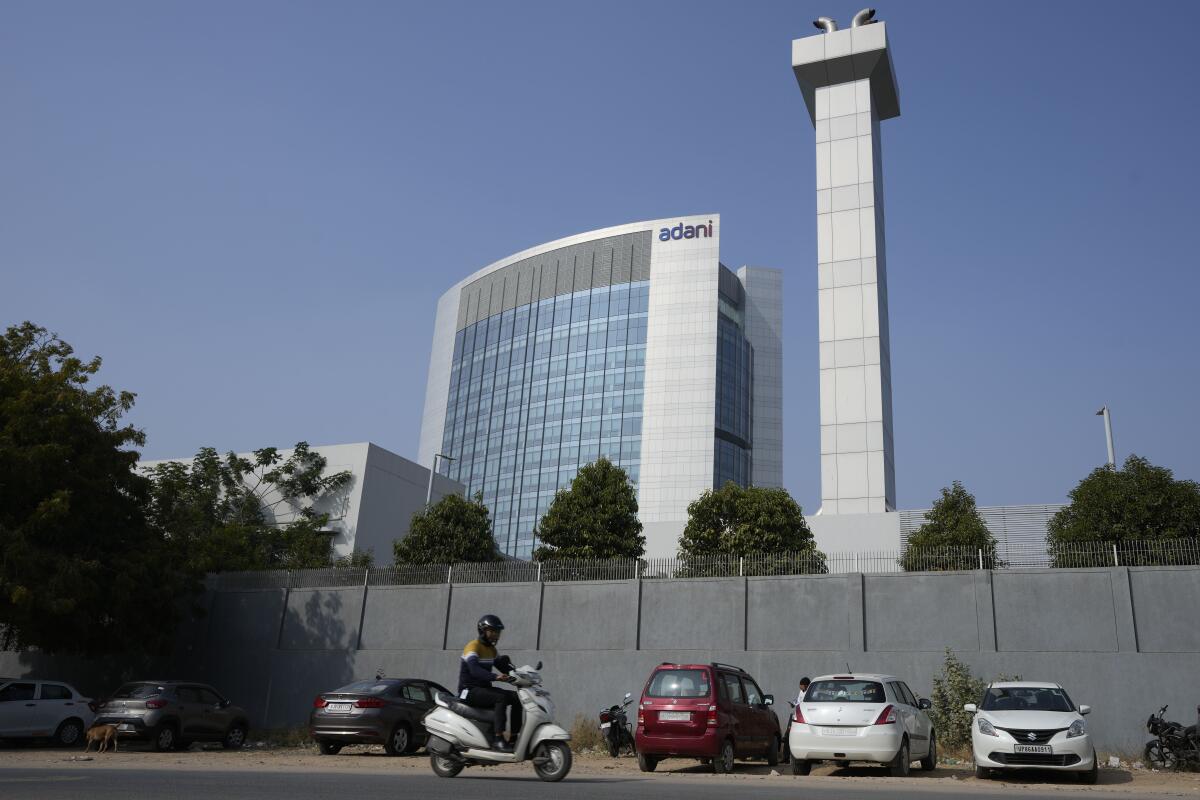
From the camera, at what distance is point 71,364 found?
78.8 feet

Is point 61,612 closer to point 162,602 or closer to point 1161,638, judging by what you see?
point 162,602

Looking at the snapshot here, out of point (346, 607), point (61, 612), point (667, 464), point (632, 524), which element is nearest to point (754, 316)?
point (667, 464)

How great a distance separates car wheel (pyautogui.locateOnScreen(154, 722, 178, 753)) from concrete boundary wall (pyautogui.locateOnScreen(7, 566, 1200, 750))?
6974mm

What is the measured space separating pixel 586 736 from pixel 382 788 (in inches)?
505

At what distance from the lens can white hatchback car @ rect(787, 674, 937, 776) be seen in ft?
45.8

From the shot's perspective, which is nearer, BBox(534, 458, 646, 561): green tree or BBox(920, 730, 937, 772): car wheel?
BBox(920, 730, 937, 772): car wheel

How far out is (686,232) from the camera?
95562mm

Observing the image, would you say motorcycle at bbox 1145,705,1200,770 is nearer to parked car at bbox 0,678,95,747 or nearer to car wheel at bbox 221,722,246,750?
car wheel at bbox 221,722,246,750

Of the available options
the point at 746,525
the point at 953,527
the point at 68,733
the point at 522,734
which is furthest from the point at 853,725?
the point at 746,525

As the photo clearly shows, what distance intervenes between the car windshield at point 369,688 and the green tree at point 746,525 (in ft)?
56.1

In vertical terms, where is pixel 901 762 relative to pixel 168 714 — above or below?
above

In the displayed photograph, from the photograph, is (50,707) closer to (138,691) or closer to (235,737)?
(138,691)

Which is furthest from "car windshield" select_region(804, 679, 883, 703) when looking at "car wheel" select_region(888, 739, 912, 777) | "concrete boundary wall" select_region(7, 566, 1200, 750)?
"concrete boundary wall" select_region(7, 566, 1200, 750)

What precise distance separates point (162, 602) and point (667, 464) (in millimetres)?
67575
